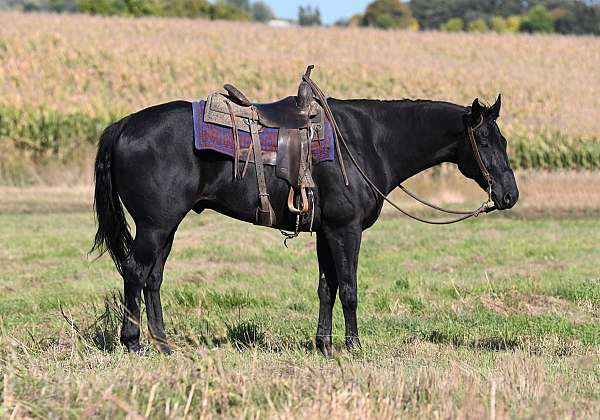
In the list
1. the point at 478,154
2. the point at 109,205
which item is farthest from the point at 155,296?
the point at 478,154

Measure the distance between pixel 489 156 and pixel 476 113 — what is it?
16.2 inches

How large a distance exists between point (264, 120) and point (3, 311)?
4099mm

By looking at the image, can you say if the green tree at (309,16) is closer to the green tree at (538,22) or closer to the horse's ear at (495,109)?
the green tree at (538,22)

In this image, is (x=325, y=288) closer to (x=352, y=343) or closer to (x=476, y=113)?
(x=352, y=343)

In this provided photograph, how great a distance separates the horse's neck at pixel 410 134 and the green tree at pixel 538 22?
3794 inches

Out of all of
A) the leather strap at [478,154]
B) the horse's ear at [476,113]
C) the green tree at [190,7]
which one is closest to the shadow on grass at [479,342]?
the leather strap at [478,154]

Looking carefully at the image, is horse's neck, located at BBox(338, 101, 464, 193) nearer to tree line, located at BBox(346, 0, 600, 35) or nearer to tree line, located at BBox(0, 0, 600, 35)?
tree line, located at BBox(0, 0, 600, 35)

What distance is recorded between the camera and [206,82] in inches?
1465

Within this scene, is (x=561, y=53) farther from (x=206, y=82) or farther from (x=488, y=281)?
(x=488, y=281)

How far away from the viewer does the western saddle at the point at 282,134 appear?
827 centimetres

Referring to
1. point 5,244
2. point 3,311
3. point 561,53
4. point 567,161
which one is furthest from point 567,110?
point 3,311

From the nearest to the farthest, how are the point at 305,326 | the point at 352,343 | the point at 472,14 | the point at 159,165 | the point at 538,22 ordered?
the point at 159,165
the point at 352,343
the point at 305,326
the point at 538,22
the point at 472,14

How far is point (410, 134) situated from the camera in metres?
8.70

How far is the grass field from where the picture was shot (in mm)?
5770
